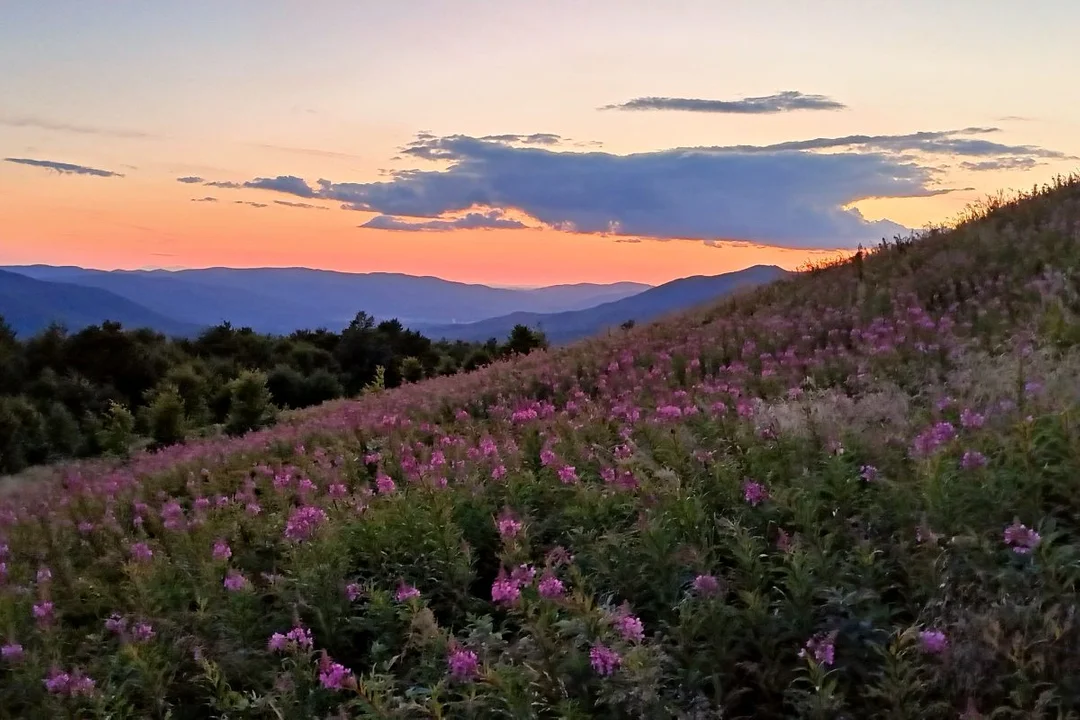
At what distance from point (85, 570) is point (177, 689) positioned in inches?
95.7

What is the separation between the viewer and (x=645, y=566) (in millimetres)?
3572

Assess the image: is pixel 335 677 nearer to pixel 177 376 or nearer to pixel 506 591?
pixel 506 591

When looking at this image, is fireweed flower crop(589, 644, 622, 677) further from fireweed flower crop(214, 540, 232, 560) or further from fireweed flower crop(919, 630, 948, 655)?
fireweed flower crop(214, 540, 232, 560)

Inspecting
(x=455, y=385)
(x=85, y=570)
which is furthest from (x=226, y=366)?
(x=85, y=570)

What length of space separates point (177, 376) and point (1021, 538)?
79.5 ft

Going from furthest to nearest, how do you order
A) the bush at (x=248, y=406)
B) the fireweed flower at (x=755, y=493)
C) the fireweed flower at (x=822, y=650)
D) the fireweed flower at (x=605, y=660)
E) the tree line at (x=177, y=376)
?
1. the tree line at (x=177, y=376)
2. the bush at (x=248, y=406)
3. the fireweed flower at (x=755, y=493)
4. the fireweed flower at (x=605, y=660)
5. the fireweed flower at (x=822, y=650)

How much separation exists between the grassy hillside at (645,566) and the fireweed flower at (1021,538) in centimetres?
1

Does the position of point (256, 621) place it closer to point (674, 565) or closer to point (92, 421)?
point (674, 565)

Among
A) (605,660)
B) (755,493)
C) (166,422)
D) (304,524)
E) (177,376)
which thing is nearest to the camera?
(605,660)

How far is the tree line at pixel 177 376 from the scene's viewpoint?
655 inches

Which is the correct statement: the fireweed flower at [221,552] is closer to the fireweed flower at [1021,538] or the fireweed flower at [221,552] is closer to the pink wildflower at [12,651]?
the pink wildflower at [12,651]

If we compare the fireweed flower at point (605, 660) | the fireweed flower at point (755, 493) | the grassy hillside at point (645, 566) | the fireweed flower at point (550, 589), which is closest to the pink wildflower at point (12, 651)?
the grassy hillside at point (645, 566)

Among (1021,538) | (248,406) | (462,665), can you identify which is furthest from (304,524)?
(248,406)

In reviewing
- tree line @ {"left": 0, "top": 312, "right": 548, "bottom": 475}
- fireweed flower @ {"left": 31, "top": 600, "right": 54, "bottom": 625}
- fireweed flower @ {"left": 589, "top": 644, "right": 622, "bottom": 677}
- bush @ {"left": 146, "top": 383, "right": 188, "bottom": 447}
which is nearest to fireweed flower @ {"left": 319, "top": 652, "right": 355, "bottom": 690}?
fireweed flower @ {"left": 589, "top": 644, "right": 622, "bottom": 677}
